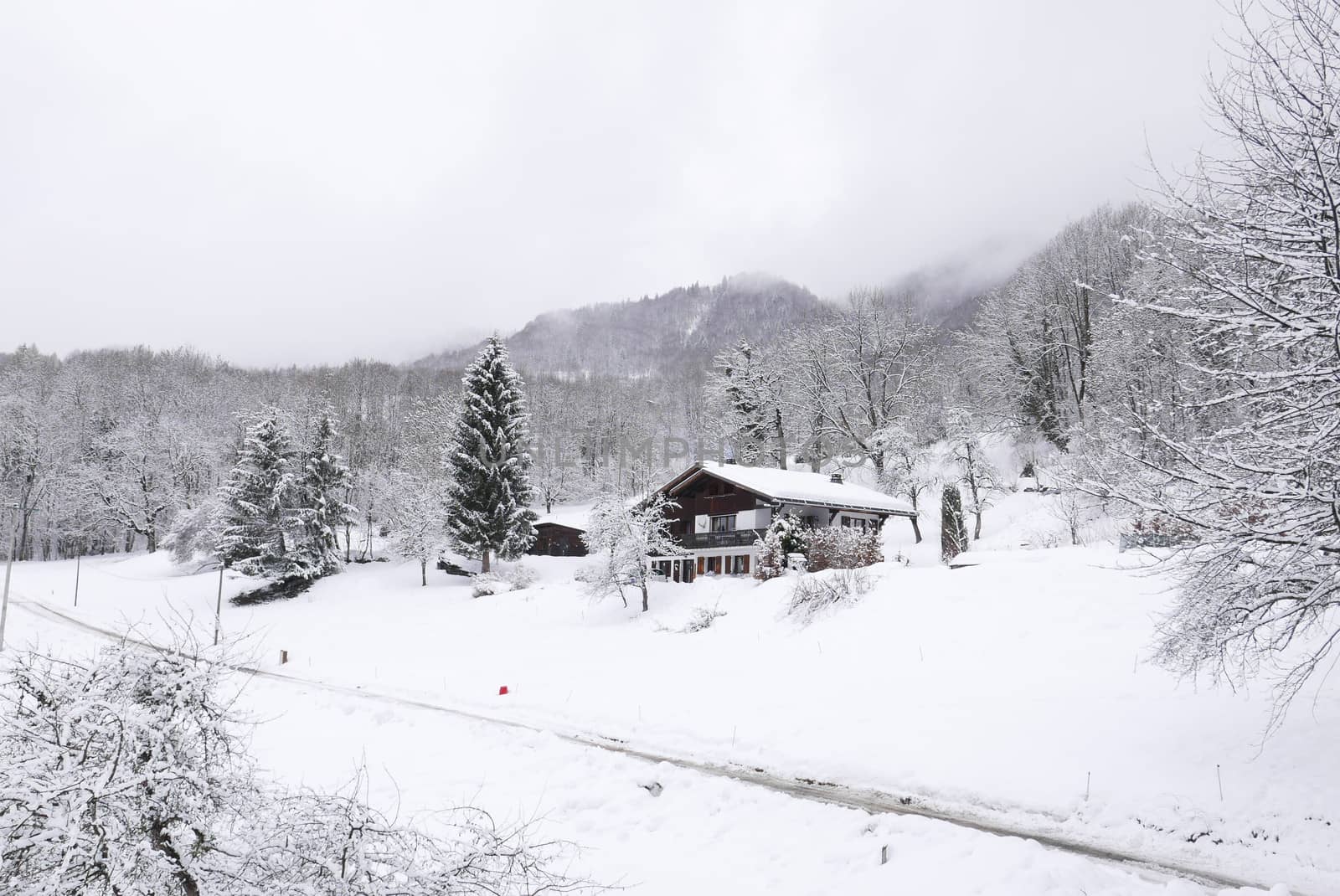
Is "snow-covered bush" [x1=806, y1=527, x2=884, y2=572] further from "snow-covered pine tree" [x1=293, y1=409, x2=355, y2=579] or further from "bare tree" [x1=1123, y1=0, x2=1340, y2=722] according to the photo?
"snow-covered pine tree" [x1=293, y1=409, x2=355, y2=579]

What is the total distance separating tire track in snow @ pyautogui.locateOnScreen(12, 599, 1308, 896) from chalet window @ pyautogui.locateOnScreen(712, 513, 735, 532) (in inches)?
825

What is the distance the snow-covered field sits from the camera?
31.2 feet

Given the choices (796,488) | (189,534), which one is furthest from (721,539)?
(189,534)

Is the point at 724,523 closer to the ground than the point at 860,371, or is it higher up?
closer to the ground

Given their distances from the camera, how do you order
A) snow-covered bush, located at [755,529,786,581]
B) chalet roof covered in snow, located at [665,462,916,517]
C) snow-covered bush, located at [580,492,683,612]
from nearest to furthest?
snow-covered bush, located at [755,529,786,581], snow-covered bush, located at [580,492,683,612], chalet roof covered in snow, located at [665,462,916,517]

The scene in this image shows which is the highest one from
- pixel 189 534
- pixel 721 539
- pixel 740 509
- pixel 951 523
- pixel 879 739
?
pixel 740 509

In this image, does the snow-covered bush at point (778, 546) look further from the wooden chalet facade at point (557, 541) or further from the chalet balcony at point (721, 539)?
the wooden chalet facade at point (557, 541)

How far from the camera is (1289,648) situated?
555 inches

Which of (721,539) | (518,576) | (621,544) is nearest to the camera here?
(621,544)

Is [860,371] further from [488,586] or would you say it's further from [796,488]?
[488,586]

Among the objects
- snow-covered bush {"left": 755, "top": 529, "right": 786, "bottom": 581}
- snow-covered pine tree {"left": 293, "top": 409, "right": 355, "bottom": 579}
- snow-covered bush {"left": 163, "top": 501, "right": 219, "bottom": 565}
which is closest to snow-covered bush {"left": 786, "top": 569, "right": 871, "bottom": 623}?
snow-covered bush {"left": 755, "top": 529, "right": 786, "bottom": 581}

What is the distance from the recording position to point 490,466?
4566cm

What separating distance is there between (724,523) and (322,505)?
95.8 ft

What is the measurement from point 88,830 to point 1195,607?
39.5ft
